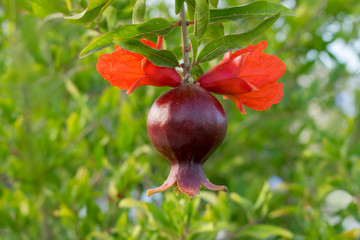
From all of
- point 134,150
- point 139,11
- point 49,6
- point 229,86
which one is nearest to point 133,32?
point 139,11

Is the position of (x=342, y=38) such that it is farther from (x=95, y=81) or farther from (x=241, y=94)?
(x=241, y=94)

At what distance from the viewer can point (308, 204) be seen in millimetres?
1271

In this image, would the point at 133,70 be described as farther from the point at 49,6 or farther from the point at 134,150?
the point at 134,150

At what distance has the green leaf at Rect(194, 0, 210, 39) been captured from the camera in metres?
0.42

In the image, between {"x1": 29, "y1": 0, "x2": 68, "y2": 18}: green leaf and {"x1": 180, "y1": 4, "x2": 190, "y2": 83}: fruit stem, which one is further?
{"x1": 29, "y1": 0, "x2": 68, "y2": 18}: green leaf

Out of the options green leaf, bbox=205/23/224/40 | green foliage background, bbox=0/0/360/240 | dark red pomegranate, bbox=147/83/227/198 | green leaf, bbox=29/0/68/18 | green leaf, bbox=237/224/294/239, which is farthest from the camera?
green foliage background, bbox=0/0/360/240

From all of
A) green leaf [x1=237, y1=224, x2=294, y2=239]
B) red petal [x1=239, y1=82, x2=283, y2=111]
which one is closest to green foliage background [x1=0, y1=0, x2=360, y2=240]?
green leaf [x1=237, y1=224, x2=294, y2=239]

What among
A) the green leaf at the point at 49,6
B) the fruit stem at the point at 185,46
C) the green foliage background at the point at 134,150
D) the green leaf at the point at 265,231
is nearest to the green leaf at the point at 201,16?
the fruit stem at the point at 185,46

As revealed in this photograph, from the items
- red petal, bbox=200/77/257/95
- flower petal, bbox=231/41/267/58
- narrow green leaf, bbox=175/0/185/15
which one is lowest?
red petal, bbox=200/77/257/95

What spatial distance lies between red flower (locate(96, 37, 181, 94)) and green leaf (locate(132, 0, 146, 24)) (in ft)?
0.13

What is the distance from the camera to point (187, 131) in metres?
0.41

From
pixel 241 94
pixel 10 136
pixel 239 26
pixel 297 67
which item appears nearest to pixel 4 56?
pixel 10 136

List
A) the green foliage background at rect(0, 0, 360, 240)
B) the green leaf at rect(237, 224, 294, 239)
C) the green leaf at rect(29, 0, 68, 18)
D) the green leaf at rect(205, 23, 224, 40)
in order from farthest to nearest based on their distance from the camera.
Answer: the green foliage background at rect(0, 0, 360, 240) < the green leaf at rect(237, 224, 294, 239) < the green leaf at rect(29, 0, 68, 18) < the green leaf at rect(205, 23, 224, 40)

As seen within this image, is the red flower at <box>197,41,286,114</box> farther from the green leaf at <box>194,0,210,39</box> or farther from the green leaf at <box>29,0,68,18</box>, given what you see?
the green leaf at <box>29,0,68,18</box>
